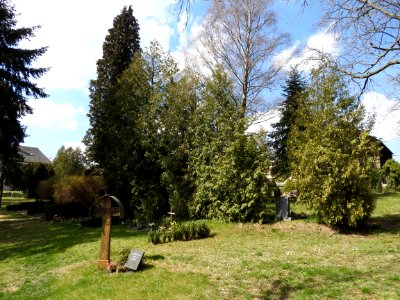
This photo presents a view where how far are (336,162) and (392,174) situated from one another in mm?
22125

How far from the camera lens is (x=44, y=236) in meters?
15.4

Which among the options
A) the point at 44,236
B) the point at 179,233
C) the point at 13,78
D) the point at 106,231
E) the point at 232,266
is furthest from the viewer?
the point at 13,78

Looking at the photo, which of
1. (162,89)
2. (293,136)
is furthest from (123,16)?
(293,136)

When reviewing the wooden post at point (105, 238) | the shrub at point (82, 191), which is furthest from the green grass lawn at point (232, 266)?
the shrub at point (82, 191)

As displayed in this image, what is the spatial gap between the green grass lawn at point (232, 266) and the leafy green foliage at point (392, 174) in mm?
18740

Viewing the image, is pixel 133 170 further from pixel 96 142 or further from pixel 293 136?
pixel 293 136

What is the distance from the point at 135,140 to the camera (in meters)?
19.1

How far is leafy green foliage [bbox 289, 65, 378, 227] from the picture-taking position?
474 inches

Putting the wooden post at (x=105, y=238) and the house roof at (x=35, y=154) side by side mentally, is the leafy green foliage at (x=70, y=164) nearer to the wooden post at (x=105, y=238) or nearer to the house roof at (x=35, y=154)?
the wooden post at (x=105, y=238)

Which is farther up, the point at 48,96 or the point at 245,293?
the point at 48,96

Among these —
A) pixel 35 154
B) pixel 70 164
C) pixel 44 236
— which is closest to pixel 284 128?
pixel 44 236

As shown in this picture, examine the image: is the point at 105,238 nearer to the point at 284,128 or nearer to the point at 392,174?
the point at 284,128

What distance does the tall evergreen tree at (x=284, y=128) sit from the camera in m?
24.3

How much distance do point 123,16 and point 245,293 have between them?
89.4ft
